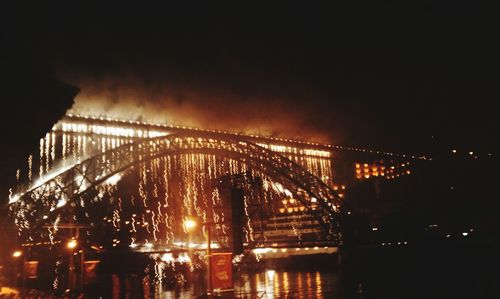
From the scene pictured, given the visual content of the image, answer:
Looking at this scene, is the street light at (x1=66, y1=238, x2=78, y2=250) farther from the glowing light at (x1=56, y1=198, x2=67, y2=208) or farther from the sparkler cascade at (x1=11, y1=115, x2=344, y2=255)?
the glowing light at (x1=56, y1=198, x2=67, y2=208)

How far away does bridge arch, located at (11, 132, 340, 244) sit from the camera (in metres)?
34.1

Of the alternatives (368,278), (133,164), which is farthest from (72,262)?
(368,278)

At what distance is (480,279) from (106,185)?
35.9 metres

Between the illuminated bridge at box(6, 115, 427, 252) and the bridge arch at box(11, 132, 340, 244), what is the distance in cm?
9

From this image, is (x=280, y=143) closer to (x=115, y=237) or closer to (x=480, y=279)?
(x=115, y=237)

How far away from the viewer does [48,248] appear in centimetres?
3300

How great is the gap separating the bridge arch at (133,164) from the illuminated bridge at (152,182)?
9 cm

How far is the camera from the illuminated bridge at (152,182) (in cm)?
3444

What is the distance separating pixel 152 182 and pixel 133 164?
13.1 meters

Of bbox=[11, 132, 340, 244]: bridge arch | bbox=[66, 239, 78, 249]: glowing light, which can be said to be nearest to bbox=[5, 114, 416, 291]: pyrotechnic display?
bbox=[11, 132, 340, 244]: bridge arch

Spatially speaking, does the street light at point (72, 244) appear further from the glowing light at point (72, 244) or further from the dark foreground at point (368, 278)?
the dark foreground at point (368, 278)

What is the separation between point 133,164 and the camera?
120ft

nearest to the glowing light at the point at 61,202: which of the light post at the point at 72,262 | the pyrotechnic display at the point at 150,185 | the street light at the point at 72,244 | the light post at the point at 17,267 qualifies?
the pyrotechnic display at the point at 150,185

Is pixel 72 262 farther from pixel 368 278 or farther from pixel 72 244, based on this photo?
pixel 368 278
